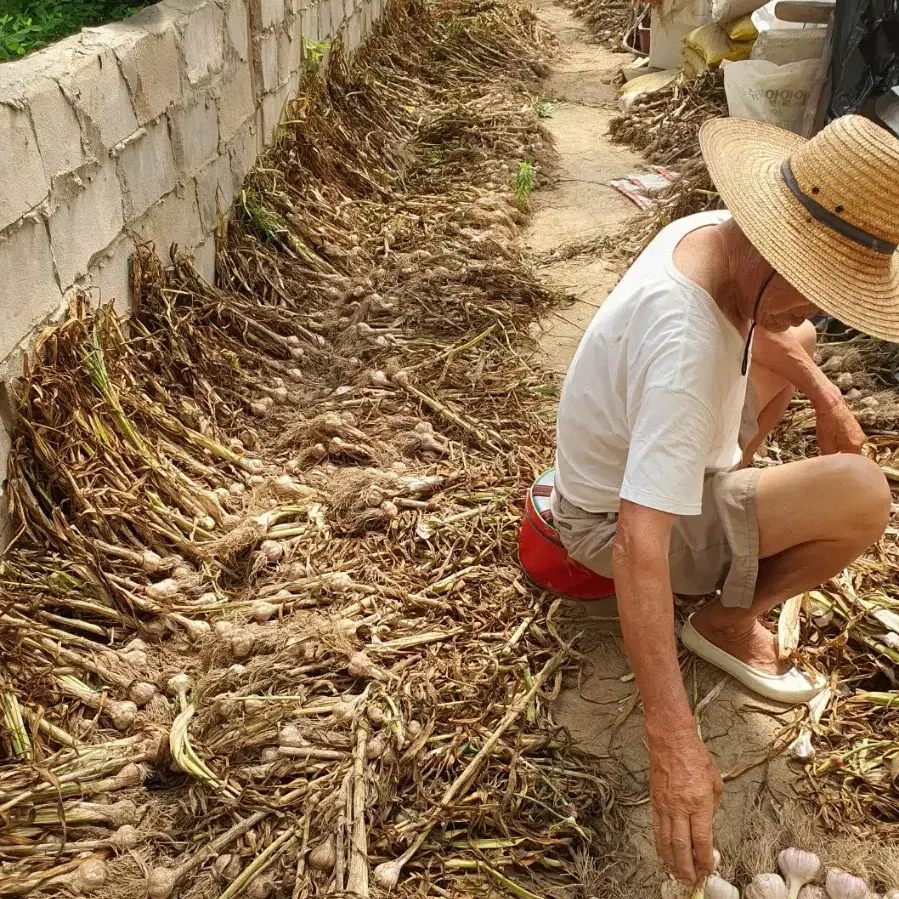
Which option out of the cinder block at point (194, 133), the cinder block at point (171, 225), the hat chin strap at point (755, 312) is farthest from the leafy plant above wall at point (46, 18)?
the hat chin strap at point (755, 312)

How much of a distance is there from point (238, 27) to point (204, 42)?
456 millimetres

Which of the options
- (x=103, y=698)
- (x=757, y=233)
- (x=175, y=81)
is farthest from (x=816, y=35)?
(x=103, y=698)

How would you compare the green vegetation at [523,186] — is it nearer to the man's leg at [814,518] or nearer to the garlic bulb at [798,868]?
the man's leg at [814,518]

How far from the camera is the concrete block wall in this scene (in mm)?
2248

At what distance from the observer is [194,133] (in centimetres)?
336

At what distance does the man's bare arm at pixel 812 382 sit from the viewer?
7.27ft

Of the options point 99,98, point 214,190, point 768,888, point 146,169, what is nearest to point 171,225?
point 146,169

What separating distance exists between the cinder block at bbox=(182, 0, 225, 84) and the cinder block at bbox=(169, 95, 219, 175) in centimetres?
10

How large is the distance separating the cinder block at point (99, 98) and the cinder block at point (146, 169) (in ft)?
0.26

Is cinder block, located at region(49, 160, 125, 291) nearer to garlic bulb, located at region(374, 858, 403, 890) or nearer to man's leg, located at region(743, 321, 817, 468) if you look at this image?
garlic bulb, located at region(374, 858, 403, 890)

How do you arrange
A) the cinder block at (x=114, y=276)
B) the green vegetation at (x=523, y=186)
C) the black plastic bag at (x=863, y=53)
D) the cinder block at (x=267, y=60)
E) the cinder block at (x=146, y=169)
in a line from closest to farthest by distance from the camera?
Answer: the cinder block at (x=114, y=276) < the cinder block at (x=146, y=169) < the black plastic bag at (x=863, y=53) < the cinder block at (x=267, y=60) < the green vegetation at (x=523, y=186)

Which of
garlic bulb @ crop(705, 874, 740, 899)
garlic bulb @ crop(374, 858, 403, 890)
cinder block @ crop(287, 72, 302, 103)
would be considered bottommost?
garlic bulb @ crop(374, 858, 403, 890)

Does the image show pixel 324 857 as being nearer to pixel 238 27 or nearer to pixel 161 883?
pixel 161 883

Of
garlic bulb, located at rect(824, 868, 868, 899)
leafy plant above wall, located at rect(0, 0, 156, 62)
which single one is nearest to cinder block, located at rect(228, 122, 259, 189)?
leafy plant above wall, located at rect(0, 0, 156, 62)
